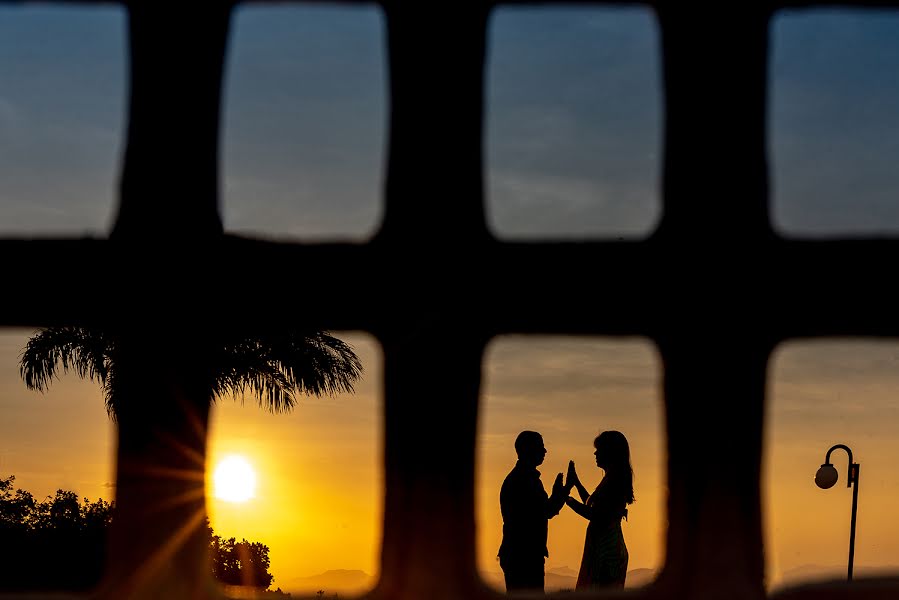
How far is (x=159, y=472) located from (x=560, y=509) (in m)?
2.03

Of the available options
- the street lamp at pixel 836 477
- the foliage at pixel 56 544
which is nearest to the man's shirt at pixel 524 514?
the foliage at pixel 56 544

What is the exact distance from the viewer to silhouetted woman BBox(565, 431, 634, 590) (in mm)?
4461

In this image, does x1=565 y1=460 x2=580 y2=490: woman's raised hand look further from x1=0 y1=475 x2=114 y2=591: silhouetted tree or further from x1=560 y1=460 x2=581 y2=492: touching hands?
x1=0 y1=475 x2=114 y2=591: silhouetted tree

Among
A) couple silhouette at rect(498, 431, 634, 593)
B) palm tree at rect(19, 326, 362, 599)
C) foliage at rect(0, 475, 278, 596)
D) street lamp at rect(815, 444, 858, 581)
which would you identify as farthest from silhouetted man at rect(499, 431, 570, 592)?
street lamp at rect(815, 444, 858, 581)

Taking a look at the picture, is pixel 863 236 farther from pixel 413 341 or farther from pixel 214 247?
pixel 214 247

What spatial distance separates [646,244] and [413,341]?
1.89 feet

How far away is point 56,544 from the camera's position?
27.8ft

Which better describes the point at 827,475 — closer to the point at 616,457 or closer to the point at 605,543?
the point at 605,543

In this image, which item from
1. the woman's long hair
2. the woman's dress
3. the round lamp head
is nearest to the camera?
the woman's long hair

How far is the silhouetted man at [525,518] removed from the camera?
161 inches

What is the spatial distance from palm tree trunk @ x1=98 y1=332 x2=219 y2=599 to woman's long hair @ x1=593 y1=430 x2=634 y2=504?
200 cm

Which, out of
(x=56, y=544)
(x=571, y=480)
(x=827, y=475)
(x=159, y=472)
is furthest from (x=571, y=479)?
(x=827, y=475)

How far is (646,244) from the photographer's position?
276cm

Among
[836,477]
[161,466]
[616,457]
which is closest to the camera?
[161,466]
